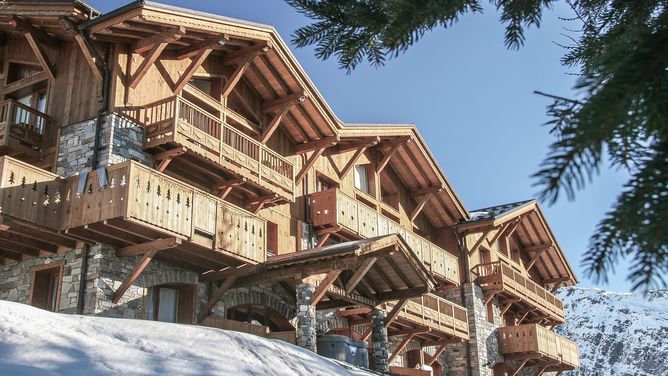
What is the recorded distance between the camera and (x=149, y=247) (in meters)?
16.1

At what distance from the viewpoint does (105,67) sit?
17.7m

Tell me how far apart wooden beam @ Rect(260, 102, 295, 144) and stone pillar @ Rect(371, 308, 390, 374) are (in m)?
5.69

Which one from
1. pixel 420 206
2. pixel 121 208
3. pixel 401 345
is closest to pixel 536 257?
pixel 420 206

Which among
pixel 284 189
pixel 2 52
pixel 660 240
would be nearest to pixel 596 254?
pixel 660 240

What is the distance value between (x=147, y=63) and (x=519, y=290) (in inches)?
808

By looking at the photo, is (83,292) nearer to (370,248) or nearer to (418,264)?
(370,248)

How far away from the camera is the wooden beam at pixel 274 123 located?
71.4 ft

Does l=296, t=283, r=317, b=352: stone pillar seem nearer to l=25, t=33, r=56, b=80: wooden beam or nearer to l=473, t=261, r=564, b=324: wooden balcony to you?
l=25, t=33, r=56, b=80: wooden beam

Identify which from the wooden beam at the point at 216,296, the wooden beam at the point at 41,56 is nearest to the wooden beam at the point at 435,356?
the wooden beam at the point at 216,296

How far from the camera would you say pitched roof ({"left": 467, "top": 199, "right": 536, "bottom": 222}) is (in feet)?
103

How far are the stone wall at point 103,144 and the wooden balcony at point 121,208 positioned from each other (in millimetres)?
1238

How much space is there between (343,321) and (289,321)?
2920mm

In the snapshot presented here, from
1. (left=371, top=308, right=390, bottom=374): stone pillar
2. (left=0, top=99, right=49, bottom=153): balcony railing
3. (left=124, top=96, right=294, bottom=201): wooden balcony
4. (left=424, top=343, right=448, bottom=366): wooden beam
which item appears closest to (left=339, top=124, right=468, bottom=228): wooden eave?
(left=124, top=96, right=294, bottom=201): wooden balcony

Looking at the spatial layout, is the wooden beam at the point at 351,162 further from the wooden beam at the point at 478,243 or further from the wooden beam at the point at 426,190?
the wooden beam at the point at 478,243
